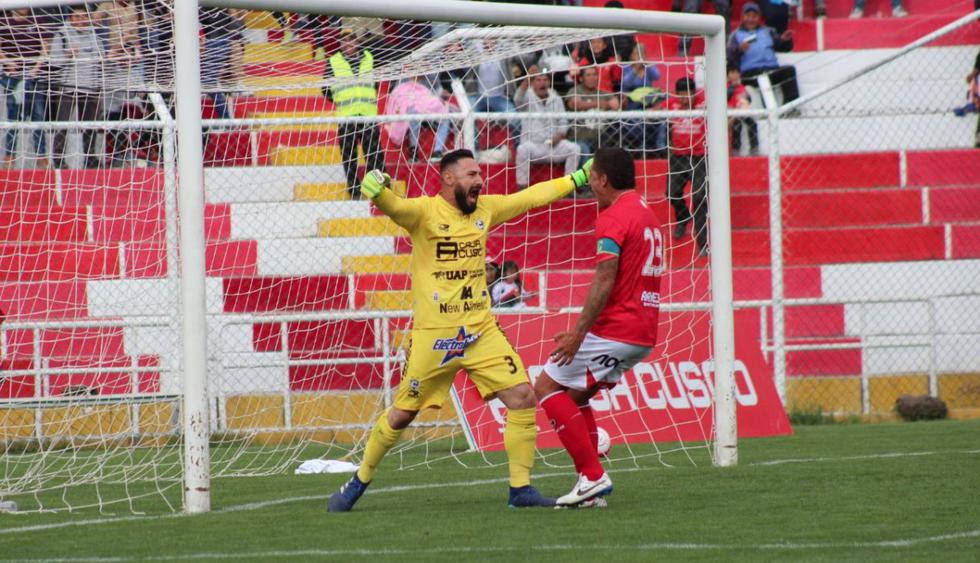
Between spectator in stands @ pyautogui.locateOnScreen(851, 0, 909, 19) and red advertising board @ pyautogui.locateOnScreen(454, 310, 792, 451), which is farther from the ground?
spectator in stands @ pyautogui.locateOnScreen(851, 0, 909, 19)

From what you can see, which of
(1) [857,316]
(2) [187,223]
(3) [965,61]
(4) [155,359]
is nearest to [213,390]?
(4) [155,359]

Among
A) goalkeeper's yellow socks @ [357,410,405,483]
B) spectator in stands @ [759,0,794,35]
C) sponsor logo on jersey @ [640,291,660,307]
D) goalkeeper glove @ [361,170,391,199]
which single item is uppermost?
spectator in stands @ [759,0,794,35]

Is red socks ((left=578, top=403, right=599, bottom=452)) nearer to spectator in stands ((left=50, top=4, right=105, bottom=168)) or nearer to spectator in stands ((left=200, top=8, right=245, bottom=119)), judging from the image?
spectator in stands ((left=200, top=8, right=245, bottom=119))

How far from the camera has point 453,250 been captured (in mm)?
8453

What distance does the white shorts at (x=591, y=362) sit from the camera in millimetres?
8711

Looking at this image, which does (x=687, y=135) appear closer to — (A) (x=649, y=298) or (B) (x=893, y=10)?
(A) (x=649, y=298)

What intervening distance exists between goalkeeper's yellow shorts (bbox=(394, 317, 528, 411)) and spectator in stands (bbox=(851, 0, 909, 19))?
51.7 ft

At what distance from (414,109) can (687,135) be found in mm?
2736

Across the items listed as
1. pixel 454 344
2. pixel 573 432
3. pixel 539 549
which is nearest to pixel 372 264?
pixel 454 344

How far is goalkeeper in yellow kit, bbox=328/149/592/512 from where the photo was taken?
27.3 ft

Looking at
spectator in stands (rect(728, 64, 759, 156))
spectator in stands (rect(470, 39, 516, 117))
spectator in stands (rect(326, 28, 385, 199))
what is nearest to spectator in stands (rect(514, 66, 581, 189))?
spectator in stands (rect(470, 39, 516, 117))

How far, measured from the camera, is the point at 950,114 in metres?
19.9

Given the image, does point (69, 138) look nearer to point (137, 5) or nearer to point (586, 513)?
point (137, 5)

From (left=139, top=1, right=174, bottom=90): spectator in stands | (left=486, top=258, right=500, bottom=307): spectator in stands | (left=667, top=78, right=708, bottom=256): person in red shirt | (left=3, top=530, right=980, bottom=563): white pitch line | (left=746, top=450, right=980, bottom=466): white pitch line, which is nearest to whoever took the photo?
(left=3, top=530, right=980, bottom=563): white pitch line
